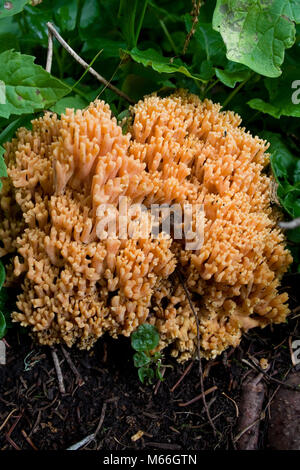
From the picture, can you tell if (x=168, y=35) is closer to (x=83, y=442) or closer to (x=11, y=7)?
(x=11, y=7)

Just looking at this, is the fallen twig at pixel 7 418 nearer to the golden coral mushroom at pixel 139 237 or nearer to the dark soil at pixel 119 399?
the dark soil at pixel 119 399

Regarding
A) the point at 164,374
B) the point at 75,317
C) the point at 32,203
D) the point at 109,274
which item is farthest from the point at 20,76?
the point at 164,374

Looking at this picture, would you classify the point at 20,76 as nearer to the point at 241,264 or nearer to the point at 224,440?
the point at 241,264

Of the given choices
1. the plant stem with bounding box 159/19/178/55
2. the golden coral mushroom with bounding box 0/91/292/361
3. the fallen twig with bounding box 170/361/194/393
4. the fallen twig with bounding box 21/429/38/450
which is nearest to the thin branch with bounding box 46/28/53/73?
the golden coral mushroom with bounding box 0/91/292/361

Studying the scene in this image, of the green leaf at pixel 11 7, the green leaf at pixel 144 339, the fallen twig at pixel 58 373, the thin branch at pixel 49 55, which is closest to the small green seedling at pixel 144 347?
the green leaf at pixel 144 339

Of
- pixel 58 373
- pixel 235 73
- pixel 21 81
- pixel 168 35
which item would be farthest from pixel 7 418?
pixel 168 35

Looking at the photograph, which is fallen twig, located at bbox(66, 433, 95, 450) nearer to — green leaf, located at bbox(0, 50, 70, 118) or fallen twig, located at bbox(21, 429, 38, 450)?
fallen twig, located at bbox(21, 429, 38, 450)
